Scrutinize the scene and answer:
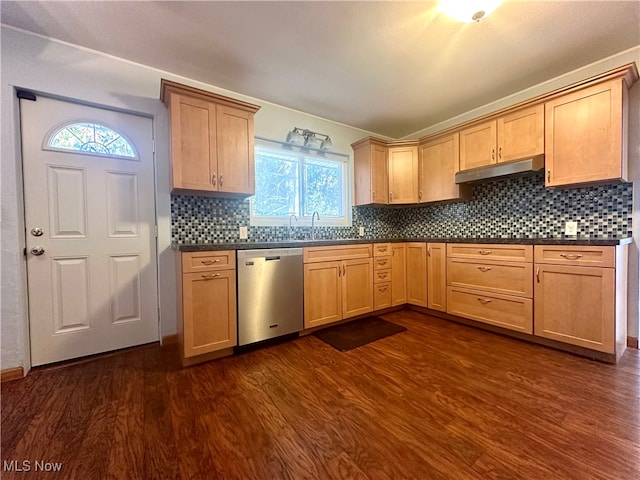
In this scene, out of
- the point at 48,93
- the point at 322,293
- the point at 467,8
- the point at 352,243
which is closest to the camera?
the point at 467,8

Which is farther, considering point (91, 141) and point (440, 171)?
point (440, 171)

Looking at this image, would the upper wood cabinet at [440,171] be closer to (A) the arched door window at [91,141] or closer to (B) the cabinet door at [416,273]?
(B) the cabinet door at [416,273]

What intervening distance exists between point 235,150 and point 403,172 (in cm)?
225

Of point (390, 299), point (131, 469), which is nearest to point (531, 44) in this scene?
point (390, 299)

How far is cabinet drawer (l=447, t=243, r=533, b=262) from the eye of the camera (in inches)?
93.2

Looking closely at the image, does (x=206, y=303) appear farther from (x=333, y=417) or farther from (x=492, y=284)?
(x=492, y=284)

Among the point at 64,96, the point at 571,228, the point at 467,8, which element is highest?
the point at 467,8

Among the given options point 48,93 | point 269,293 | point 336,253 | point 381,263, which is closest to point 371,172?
point 381,263

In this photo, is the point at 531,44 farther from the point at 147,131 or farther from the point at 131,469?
the point at 131,469

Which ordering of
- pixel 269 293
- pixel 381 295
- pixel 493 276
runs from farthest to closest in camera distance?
1. pixel 381 295
2. pixel 493 276
3. pixel 269 293

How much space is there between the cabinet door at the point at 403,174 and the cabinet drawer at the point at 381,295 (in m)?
1.18

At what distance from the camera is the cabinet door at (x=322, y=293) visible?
8.50ft

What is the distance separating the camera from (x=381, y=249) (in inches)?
127

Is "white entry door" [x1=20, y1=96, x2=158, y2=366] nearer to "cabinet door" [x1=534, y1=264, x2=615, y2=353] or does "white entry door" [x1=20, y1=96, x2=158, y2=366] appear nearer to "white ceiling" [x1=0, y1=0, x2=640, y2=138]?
"white ceiling" [x1=0, y1=0, x2=640, y2=138]
